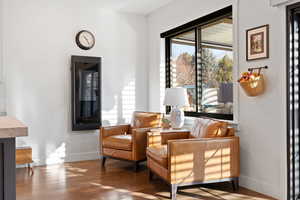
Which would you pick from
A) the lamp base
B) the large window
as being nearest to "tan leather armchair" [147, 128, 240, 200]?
the large window

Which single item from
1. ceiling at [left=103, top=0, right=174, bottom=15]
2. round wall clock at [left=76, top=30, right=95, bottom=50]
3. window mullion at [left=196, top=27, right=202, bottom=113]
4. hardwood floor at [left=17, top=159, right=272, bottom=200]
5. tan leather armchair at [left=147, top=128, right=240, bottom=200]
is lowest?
hardwood floor at [left=17, top=159, right=272, bottom=200]

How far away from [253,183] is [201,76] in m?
1.78

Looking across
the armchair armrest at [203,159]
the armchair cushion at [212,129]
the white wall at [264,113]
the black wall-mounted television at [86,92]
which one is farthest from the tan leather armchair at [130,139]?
the white wall at [264,113]

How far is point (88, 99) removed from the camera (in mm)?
5012

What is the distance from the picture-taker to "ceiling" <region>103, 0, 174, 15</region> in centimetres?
486

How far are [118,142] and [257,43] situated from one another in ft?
7.75

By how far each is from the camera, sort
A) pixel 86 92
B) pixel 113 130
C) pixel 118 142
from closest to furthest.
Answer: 1. pixel 118 142
2. pixel 113 130
3. pixel 86 92

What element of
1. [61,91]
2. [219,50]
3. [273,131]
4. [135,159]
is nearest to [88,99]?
[61,91]

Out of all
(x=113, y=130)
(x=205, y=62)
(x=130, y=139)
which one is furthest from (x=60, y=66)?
(x=205, y=62)

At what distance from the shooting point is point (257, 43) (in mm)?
3271

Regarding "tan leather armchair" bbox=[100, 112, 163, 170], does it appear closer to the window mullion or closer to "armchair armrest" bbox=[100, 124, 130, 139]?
"armchair armrest" bbox=[100, 124, 130, 139]

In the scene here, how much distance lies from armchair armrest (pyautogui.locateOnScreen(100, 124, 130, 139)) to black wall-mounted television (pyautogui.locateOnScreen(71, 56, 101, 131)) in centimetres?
45

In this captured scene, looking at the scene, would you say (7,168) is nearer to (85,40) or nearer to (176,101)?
(176,101)

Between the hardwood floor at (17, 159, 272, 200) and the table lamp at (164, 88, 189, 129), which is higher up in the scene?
the table lamp at (164, 88, 189, 129)
